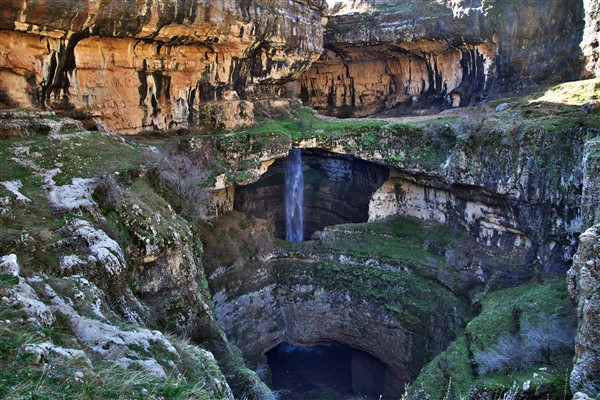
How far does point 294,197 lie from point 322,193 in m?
1.73

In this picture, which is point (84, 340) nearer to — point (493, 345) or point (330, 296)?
point (493, 345)

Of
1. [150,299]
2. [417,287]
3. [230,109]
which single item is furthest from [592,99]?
[150,299]

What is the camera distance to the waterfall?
2580cm

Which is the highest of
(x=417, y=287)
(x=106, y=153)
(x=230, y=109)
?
(x=230, y=109)

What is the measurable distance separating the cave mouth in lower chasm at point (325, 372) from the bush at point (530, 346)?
28.0 feet

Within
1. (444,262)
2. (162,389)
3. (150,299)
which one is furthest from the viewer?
(444,262)

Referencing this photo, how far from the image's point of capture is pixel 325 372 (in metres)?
20.5

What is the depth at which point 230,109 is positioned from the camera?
19844 mm

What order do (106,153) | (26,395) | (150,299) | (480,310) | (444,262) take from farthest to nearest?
(444,262) < (480,310) < (106,153) < (150,299) < (26,395)

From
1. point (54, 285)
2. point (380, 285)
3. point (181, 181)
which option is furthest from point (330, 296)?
point (54, 285)

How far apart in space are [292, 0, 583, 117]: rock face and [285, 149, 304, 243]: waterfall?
4.25 meters

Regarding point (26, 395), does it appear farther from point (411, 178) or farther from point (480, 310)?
point (411, 178)

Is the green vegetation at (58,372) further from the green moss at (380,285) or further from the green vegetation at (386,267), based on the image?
the green vegetation at (386,267)

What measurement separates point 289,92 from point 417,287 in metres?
13.5
